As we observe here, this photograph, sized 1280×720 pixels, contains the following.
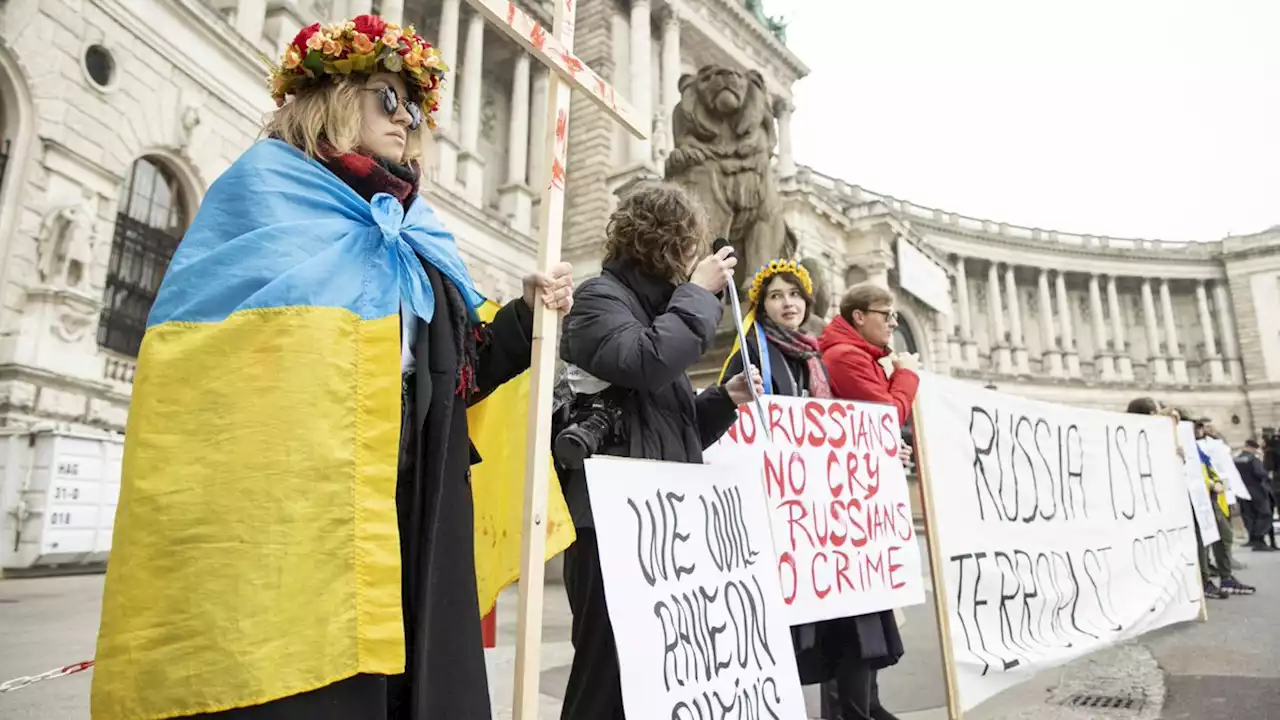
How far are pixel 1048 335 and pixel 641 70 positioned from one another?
108ft

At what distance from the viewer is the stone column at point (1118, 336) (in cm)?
4462

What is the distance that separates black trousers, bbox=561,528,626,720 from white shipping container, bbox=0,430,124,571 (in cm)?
833

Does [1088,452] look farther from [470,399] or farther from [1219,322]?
[1219,322]

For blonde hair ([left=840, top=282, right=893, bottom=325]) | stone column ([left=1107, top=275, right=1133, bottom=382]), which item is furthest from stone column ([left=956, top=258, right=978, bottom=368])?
blonde hair ([left=840, top=282, right=893, bottom=325])

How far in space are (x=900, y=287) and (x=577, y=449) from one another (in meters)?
28.4

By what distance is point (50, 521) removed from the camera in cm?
770

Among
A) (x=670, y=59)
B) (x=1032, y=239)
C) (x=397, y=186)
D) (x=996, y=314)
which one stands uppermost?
(x=1032, y=239)

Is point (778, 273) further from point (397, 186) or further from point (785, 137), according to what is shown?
point (785, 137)

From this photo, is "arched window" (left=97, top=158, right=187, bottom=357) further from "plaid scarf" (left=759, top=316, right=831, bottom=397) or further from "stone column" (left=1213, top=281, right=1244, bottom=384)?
"stone column" (left=1213, top=281, right=1244, bottom=384)

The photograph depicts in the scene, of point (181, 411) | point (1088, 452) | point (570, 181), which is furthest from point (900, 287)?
point (181, 411)

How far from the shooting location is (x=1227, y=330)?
148 feet

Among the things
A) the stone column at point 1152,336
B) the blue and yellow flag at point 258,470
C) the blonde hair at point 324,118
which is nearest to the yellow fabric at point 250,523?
the blue and yellow flag at point 258,470

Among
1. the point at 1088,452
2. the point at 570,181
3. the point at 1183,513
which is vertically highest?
the point at 570,181

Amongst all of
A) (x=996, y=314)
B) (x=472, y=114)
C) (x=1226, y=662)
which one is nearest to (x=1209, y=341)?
(x=996, y=314)
